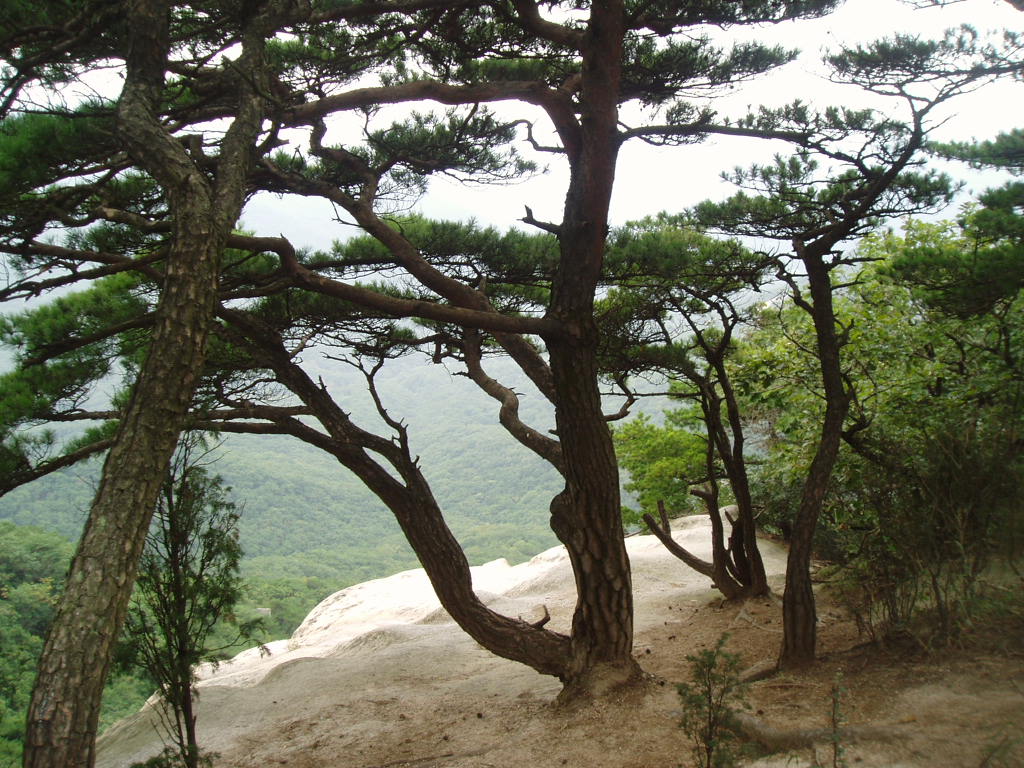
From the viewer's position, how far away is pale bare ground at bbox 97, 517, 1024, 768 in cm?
238

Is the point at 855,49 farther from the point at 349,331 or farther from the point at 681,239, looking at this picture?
the point at 349,331

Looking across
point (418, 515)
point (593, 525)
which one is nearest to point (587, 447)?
point (593, 525)

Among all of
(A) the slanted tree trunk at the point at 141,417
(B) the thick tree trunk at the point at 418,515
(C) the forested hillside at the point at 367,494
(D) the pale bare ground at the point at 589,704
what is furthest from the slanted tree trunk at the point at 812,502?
(C) the forested hillside at the point at 367,494

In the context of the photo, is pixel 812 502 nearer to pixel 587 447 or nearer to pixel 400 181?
pixel 587 447

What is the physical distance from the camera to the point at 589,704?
11.2 feet

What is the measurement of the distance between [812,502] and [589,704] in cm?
145

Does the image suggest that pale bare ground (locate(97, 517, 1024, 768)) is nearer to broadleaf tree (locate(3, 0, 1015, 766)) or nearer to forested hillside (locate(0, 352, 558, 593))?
broadleaf tree (locate(3, 0, 1015, 766))

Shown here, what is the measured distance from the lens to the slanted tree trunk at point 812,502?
349cm

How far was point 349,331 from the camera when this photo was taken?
16.2ft

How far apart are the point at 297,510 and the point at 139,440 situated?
29497 mm

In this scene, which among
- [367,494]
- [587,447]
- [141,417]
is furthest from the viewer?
[367,494]

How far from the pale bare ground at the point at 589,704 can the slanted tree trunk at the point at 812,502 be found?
0.15 m

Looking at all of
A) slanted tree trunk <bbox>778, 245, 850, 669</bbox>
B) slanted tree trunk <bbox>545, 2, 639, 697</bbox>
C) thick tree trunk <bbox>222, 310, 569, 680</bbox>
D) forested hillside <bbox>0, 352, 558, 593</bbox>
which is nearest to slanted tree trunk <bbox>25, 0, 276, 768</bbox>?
thick tree trunk <bbox>222, 310, 569, 680</bbox>

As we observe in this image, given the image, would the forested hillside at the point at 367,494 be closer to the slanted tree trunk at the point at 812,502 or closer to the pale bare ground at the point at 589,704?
the pale bare ground at the point at 589,704
